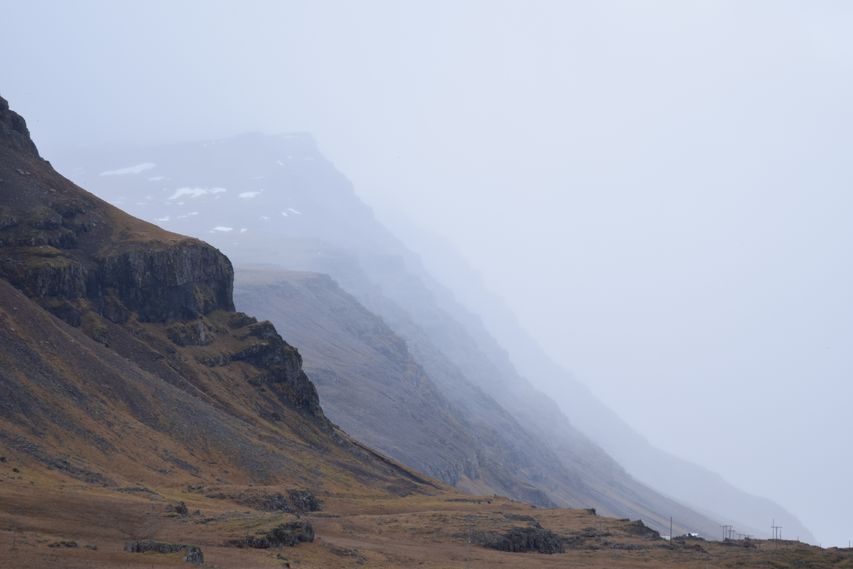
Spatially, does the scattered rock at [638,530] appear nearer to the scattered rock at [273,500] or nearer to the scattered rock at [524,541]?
the scattered rock at [524,541]

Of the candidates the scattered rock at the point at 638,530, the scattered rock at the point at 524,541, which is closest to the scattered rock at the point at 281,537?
the scattered rock at the point at 524,541

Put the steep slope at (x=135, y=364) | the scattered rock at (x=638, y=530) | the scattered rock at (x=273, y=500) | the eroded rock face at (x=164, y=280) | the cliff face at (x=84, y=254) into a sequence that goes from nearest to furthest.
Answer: the scattered rock at (x=273, y=500) → the steep slope at (x=135, y=364) → the scattered rock at (x=638, y=530) → the cliff face at (x=84, y=254) → the eroded rock face at (x=164, y=280)

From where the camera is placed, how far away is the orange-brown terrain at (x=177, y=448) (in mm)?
55438

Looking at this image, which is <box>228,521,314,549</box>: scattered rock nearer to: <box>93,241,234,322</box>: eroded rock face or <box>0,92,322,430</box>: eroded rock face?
<box>0,92,322,430</box>: eroded rock face

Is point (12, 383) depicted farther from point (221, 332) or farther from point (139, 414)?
point (221, 332)

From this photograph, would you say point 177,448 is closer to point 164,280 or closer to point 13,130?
point 164,280

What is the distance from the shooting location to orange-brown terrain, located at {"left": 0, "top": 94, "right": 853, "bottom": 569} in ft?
182

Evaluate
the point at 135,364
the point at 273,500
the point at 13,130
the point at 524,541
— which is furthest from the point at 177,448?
the point at 13,130

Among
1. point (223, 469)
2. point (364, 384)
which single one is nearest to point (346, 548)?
point (223, 469)

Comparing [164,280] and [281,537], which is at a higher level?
[164,280]

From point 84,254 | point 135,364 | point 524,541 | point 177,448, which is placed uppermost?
point 84,254

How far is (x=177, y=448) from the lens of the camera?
89.9 metres

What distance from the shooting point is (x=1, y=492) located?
52.8 meters

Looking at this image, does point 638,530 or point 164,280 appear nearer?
point 638,530
